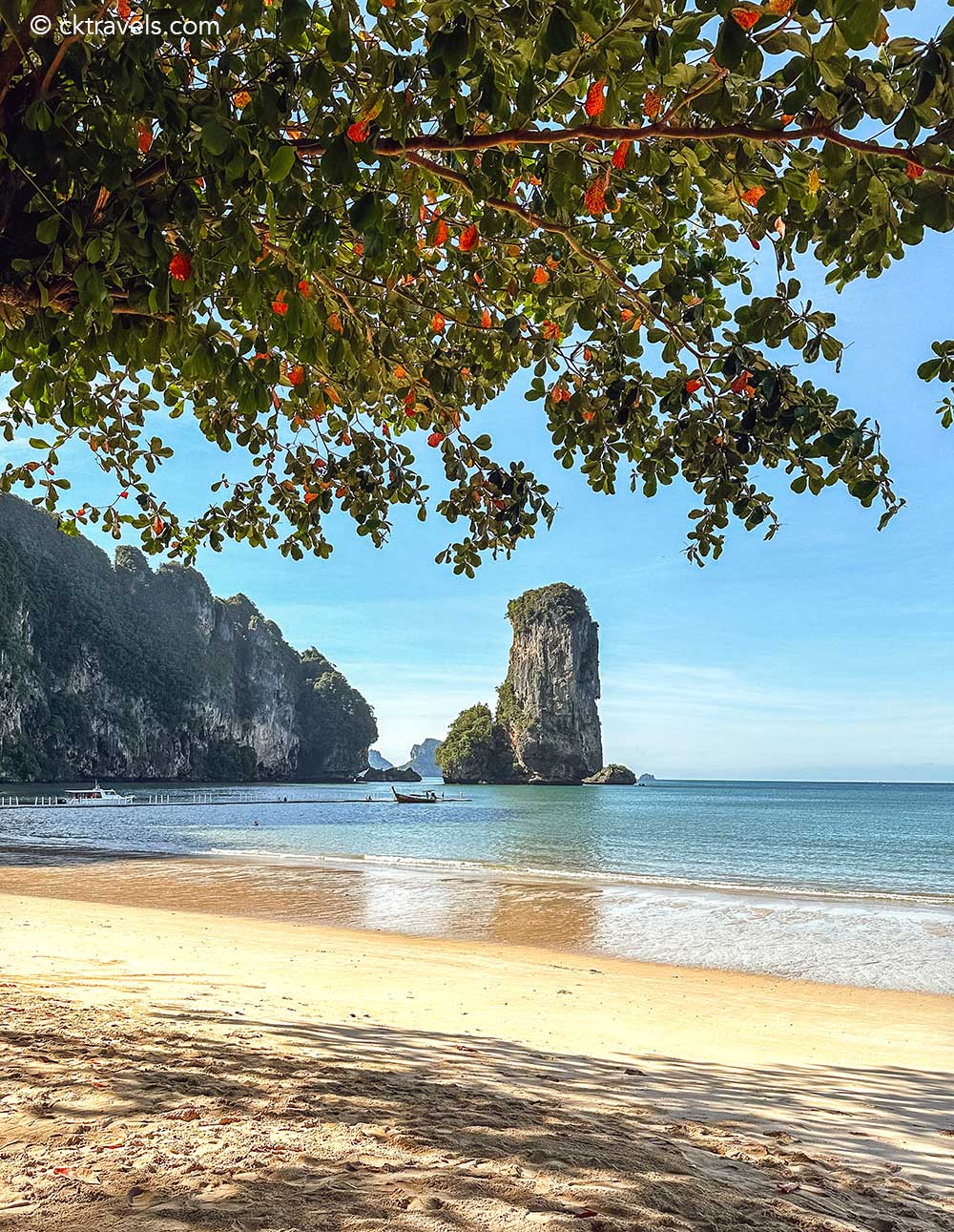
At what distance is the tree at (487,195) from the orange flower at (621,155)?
0.04 feet

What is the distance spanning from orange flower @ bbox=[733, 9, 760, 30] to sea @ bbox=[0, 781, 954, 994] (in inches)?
500

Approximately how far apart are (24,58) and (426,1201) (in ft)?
13.4

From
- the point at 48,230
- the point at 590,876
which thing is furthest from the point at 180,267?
the point at 590,876

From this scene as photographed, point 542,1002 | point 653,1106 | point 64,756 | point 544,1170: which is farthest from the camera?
point 64,756

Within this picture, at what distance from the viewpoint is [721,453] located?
13.4 ft

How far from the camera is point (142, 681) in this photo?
115 m

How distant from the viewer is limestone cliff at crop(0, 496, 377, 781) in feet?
318

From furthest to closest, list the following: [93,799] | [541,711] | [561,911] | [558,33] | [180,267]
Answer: [541,711] < [93,799] < [561,911] < [180,267] < [558,33]

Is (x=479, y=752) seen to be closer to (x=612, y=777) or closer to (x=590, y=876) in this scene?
(x=612, y=777)

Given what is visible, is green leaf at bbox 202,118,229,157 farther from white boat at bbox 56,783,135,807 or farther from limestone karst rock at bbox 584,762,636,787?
limestone karst rock at bbox 584,762,636,787

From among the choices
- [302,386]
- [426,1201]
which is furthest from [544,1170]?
[302,386]

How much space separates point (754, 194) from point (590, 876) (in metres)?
23.3

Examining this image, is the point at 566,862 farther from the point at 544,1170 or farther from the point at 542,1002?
the point at 544,1170

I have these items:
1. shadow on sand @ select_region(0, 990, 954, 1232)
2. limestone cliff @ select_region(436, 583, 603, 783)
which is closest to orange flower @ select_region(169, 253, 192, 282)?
shadow on sand @ select_region(0, 990, 954, 1232)
